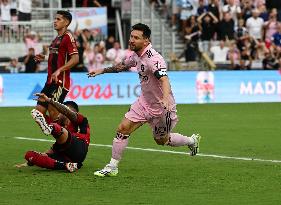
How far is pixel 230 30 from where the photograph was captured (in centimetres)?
3509

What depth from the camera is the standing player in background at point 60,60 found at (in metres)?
15.5

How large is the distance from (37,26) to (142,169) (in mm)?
20413

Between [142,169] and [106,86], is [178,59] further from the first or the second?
[142,169]

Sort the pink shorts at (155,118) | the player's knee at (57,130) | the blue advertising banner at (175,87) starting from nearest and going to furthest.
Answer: the player's knee at (57,130) < the pink shorts at (155,118) < the blue advertising banner at (175,87)

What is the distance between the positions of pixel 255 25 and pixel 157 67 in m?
22.8

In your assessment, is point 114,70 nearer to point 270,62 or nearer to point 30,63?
point 30,63

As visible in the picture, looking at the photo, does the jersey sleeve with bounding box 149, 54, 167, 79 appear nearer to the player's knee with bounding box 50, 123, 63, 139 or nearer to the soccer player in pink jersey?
the soccer player in pink jersey

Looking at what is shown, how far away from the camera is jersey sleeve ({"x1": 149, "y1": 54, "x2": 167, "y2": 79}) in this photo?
13055mm

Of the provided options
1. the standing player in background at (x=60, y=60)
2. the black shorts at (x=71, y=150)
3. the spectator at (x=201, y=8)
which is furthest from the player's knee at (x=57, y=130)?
the spectator at (x=201, y=8)

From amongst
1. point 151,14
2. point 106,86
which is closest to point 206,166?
point 106,86

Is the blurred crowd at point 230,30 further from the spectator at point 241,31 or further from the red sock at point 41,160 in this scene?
the red sock at point 41,160

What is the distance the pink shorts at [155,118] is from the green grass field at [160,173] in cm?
57

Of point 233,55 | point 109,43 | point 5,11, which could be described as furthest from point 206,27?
point 5,11

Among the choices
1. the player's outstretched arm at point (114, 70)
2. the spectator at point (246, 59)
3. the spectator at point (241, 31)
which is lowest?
the spectator at point (246, 59)
